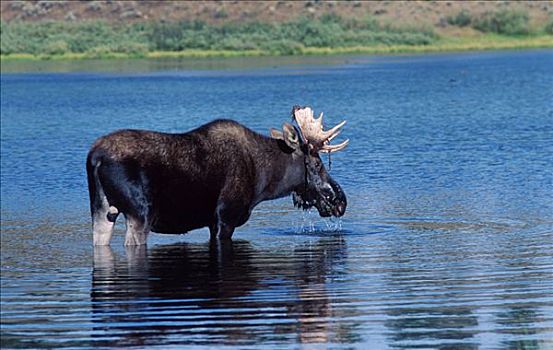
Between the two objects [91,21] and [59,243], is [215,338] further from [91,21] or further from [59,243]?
[91,21]

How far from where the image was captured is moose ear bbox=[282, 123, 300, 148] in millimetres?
15398

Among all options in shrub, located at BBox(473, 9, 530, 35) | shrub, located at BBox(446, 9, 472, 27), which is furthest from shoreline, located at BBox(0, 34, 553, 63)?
shrub, located at BBox(446, 9, 472, 27)

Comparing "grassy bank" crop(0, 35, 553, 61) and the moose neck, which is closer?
the moose neck

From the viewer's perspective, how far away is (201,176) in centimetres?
1463

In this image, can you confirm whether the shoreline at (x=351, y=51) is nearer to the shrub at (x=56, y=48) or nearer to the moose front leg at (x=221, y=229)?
the shrub at (x=56, y=48)

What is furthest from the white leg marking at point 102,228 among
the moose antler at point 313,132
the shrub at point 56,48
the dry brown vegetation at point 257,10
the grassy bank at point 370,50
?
the dry brown vegetation at point 257,10

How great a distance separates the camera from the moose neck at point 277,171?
15.3 m

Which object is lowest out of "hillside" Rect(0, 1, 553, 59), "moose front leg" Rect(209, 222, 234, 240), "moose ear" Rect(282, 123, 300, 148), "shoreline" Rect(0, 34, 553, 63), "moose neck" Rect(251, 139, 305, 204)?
"shoreline" Rect(0, 34, 553, 63)

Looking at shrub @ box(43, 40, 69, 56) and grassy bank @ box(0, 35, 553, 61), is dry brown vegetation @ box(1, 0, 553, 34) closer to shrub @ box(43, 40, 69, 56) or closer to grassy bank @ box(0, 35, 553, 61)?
grassy bank @ box(0, 35, 553, 61)

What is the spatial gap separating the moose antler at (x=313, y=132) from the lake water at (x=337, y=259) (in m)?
1.02

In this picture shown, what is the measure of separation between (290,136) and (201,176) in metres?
1.24

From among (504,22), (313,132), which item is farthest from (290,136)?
(504,22)

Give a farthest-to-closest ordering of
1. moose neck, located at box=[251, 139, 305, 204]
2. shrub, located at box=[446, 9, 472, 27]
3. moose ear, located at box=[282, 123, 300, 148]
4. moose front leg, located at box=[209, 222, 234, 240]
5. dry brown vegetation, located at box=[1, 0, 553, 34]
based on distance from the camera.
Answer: dry brown vegetation, located at box=[1, 0, 553, 34] < shrub, located at box=[446, 9, 472, 27] < moose ear, located at box=[282, 123, 300, 148] < moose neck, located at box=[251, 139, 305, 204] < moose front leg, located at box=[209, 222, 234, 240]

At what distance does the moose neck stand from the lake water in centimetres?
58
